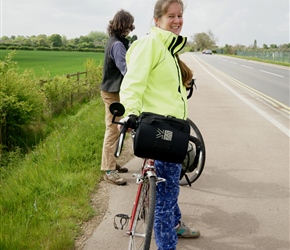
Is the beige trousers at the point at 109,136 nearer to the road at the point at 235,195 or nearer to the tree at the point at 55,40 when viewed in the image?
the road at the point at 235,195

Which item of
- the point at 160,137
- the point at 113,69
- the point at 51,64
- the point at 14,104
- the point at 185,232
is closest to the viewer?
the point at 160,137

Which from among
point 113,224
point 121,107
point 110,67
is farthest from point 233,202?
point 121,107

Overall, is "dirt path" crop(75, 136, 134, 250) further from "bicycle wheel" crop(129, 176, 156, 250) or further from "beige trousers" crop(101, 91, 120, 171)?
"bicycle wheel" crop(129, 176, 156, 250)

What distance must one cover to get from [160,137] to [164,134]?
0.10 feet

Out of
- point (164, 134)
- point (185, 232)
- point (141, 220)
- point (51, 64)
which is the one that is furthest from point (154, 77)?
point (51, 64)

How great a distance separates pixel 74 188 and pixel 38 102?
4.84 meters

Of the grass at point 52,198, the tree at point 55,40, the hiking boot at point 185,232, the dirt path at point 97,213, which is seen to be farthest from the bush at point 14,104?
the tree at point 55,40

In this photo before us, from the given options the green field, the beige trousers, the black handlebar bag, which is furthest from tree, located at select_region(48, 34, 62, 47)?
the black handlebar bag

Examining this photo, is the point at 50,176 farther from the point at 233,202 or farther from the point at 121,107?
the point at 121,107

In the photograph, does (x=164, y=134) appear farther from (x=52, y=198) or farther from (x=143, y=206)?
(x=52, y=198)

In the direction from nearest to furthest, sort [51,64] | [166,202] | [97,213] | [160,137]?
[160,137], [166,202], [97,213], [51,64]

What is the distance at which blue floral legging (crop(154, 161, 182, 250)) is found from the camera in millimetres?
2398

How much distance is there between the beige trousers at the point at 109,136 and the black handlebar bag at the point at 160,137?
188cm

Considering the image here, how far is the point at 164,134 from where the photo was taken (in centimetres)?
204
